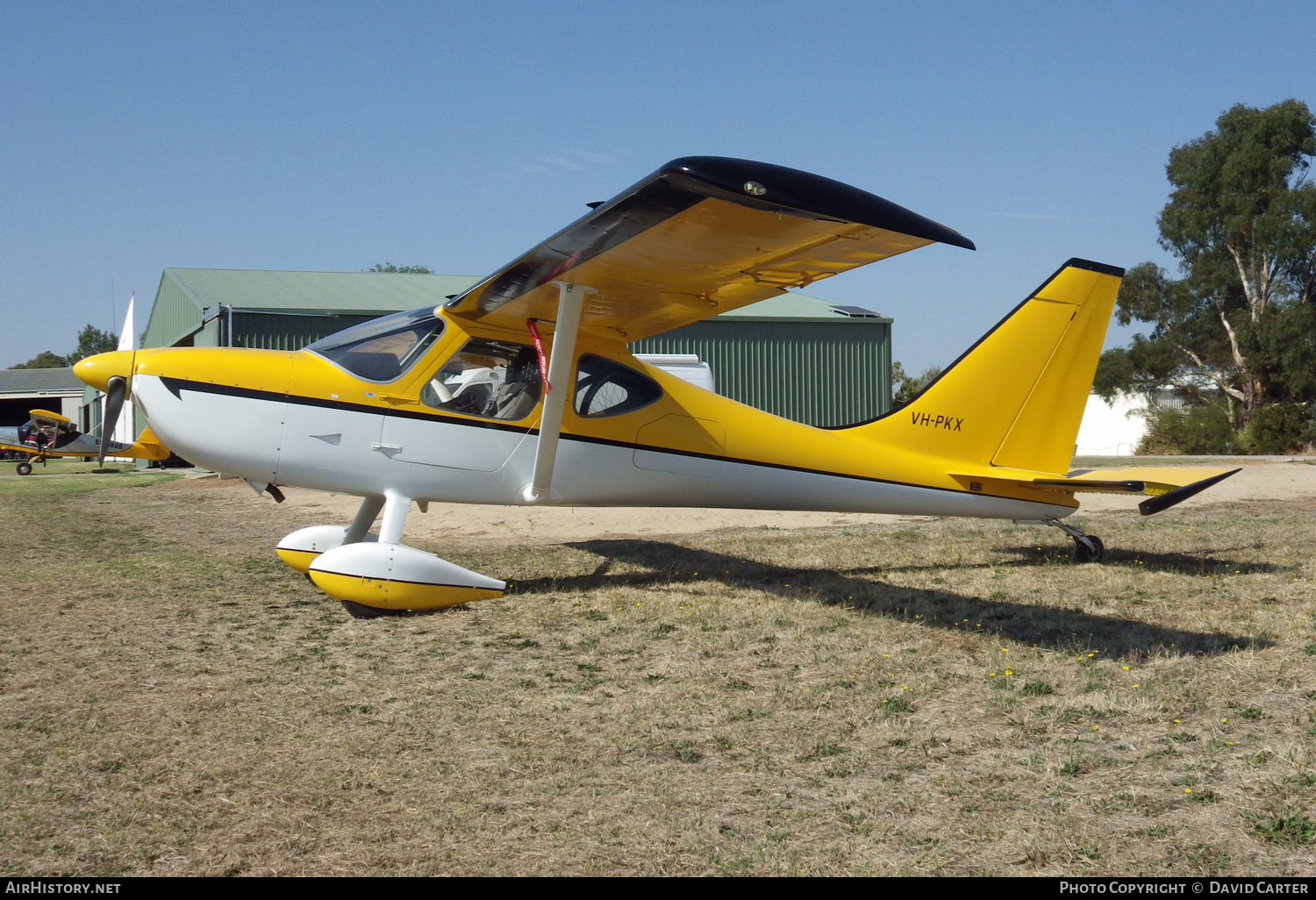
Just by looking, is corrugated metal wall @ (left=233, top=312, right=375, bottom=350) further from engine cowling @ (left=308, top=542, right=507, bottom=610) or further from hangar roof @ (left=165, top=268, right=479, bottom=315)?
engine cowling @ (left=308, top=542, right=507, bottom=610)

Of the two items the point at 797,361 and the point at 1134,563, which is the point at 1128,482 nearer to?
the point at 1134,563

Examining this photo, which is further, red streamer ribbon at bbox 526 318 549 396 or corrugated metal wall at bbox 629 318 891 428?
corrugated metal wall at bbox 629 318 891 428

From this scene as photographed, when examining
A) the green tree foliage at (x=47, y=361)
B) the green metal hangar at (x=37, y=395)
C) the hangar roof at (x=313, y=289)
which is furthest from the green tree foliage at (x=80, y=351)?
the hangar roof at (x=313, y=289)

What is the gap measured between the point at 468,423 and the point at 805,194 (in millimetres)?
3697

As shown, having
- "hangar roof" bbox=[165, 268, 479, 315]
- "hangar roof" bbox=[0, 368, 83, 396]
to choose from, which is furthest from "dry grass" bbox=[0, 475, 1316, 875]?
"hangar roof" bbox=[0, 368, 83, 396]

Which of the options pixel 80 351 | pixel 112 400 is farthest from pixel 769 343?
pixel 80 351

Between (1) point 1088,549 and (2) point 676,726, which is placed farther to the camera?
(1) point 1088,549

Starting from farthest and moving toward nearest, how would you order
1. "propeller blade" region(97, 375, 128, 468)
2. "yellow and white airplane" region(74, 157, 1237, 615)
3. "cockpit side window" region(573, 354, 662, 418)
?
"cockpit side window" region(573, 354, 662, 418) → "propeller blade" region(97, 375, 128, 468) → "yellow and white airplane" region(74, 157, 1237, 615)

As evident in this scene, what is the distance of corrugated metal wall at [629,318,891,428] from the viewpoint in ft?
89.8

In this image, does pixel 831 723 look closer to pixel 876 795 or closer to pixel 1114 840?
pixel 876 795

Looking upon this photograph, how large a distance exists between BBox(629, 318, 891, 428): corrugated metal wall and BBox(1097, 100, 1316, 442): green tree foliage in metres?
21.4

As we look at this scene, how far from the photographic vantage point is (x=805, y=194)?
4.43 m

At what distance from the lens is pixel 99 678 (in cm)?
478
